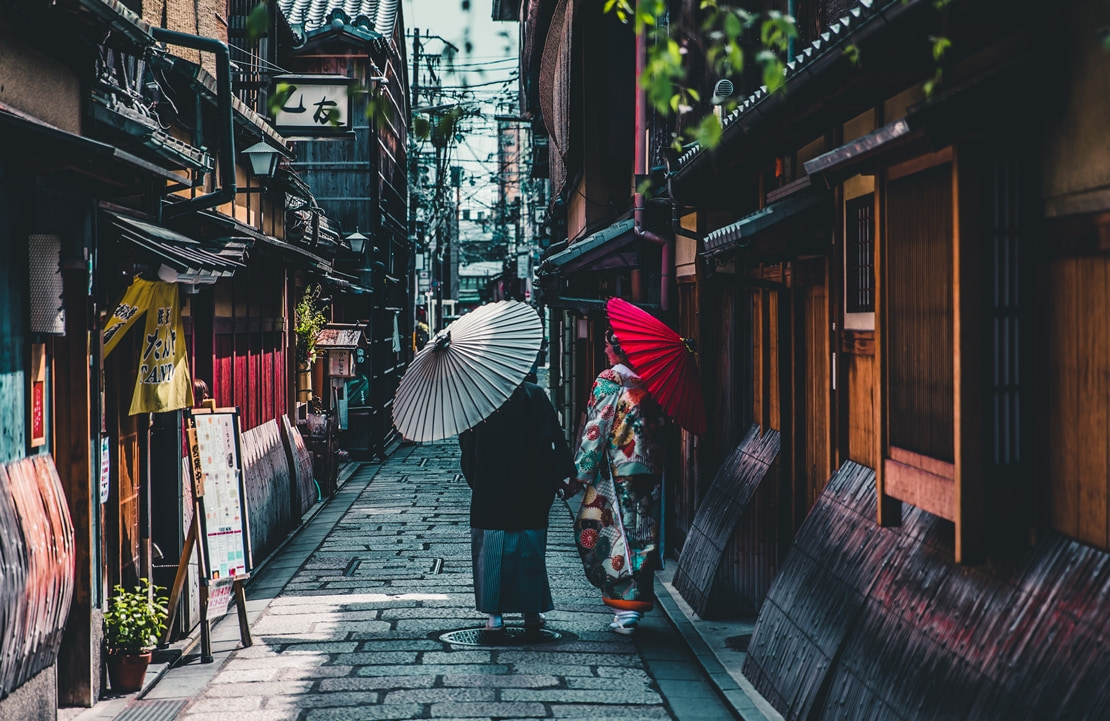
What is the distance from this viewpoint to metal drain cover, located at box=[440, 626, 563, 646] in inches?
421

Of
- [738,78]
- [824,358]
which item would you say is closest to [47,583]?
[824,358]

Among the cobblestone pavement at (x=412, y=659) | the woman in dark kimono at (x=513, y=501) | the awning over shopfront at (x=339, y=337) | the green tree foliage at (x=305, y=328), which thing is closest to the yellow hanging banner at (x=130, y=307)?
the cobblestone pavement at (x=412, y=659)

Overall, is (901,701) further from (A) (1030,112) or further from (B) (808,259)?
(B) (808,259)

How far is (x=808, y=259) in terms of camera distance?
34.3ft

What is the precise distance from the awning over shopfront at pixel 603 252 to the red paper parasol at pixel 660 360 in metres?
5.46

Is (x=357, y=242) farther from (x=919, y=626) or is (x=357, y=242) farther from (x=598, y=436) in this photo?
(x=919, y=626)

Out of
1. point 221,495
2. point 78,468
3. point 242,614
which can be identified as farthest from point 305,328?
point 78,468

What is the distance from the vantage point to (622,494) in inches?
435

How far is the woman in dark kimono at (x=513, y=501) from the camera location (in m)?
10.7

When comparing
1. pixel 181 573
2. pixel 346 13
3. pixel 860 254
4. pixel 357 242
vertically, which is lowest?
pixel 181 573

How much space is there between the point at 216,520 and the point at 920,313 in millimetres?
6910

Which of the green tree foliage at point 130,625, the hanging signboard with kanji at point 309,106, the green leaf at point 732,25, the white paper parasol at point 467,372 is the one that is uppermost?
the hanging signboard with kanji at point 309,106

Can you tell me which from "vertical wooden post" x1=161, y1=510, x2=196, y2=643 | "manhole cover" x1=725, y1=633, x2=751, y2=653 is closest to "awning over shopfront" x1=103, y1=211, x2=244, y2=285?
"vertical wooden post" x1=161, y1=510, x2=196, y2=643

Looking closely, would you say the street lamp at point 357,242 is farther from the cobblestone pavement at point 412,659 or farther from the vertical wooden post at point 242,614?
the vertical wooden post at point 242,614
